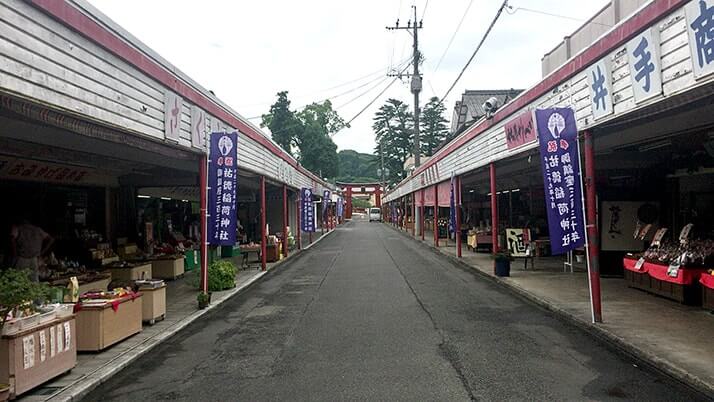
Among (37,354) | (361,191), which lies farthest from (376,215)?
(37,354)

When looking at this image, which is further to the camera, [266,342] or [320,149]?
[320,149]

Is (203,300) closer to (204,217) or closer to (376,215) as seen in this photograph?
(204,217)

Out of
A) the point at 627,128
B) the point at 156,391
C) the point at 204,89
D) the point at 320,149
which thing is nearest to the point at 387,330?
the point at 156,391

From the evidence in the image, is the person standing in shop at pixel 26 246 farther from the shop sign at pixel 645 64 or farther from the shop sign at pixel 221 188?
the shop sign at pixel 645 64

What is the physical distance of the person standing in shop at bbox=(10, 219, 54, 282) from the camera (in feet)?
32.3

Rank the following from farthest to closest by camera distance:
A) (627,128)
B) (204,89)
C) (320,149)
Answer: (320,149) → (204,89) → (627,128)

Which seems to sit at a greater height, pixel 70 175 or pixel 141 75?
pixel 141 75

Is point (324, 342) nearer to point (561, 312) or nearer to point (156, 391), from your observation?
point (156, 391)

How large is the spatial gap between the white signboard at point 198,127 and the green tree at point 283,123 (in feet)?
161

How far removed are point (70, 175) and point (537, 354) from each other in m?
11.6

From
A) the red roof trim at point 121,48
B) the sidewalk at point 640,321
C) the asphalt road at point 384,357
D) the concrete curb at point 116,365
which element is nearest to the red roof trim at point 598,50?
the sidewalk at point 640,321

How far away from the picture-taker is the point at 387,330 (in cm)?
855

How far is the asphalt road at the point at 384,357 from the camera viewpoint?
568 cm

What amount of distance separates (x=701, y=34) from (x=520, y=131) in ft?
22.9
